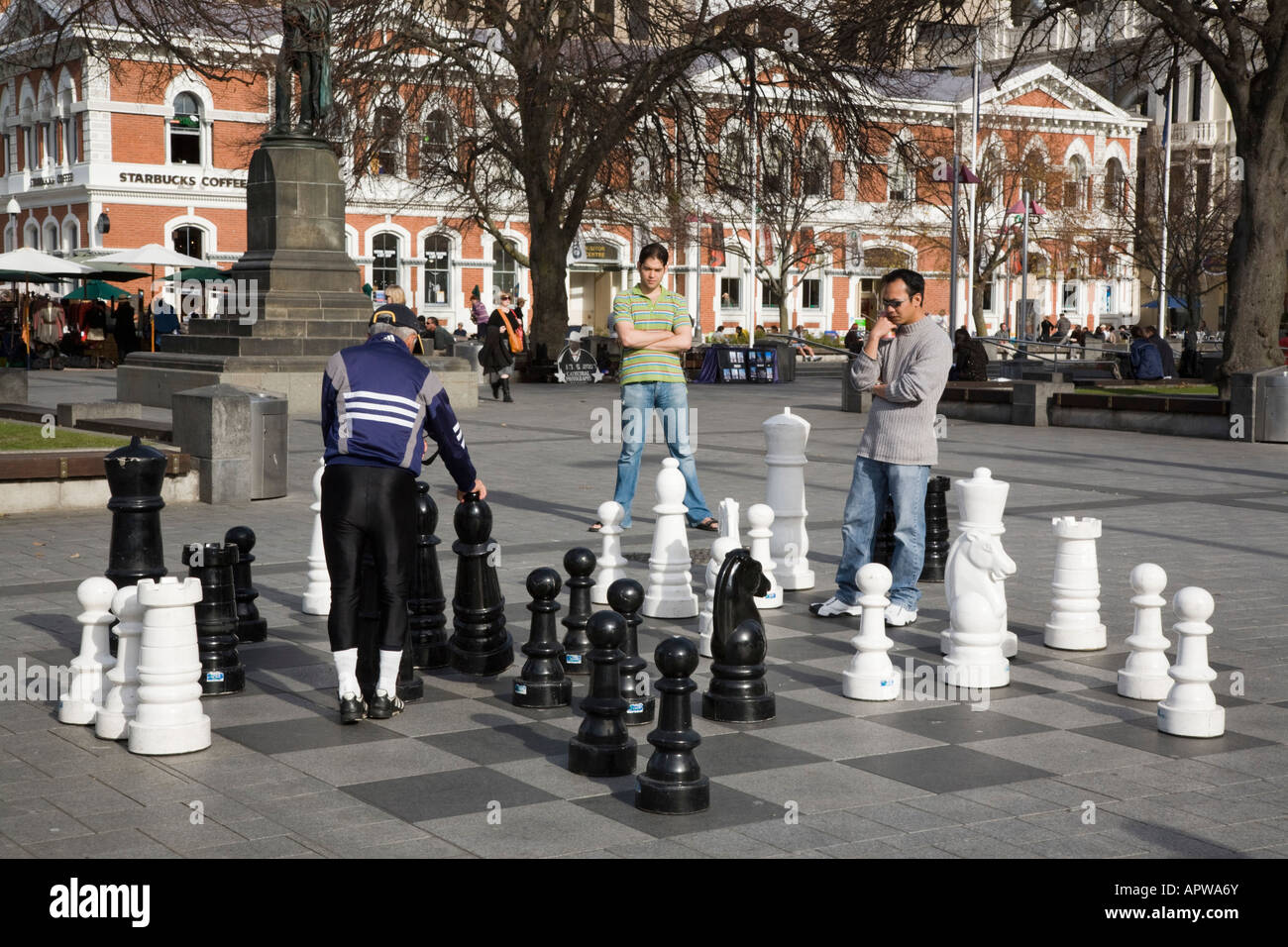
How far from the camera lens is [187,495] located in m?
12.5

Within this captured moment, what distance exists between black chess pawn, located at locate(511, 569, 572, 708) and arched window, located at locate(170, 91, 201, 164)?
157ft

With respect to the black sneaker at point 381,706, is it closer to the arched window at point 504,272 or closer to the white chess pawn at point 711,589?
the white chess pawn at point 711,589

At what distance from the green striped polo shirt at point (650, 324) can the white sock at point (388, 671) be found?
4567 mm

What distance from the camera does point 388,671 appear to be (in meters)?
6.00

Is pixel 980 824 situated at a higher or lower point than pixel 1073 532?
lower

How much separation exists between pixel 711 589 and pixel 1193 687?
7.10 feet

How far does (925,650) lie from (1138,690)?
117cm

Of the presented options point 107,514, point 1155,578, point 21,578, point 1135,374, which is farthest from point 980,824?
point 1135,374

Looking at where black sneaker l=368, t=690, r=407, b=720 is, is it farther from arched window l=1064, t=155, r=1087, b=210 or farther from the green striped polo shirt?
arched window l=1064, t=155, r=1087, b=210

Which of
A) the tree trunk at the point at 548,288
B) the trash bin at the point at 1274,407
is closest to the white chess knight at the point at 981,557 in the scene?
the trash bin at the point at 1274,407

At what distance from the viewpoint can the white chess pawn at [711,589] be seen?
6.75 m

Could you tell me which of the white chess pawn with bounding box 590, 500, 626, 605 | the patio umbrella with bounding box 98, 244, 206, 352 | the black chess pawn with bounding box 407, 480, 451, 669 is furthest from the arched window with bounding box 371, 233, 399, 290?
the black chess pawn with bounding box 407, 480, 451, 669

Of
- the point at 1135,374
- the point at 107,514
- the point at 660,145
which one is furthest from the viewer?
the point at 660,145

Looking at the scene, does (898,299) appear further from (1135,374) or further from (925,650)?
(1135,374)
